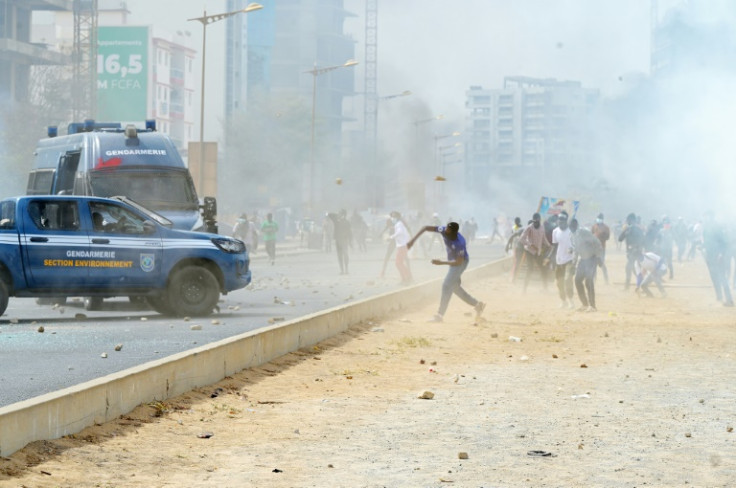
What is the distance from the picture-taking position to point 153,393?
9.83 m

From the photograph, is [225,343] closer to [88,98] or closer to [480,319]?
[480,319]

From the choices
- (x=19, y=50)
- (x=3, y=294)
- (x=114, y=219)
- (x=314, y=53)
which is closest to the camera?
(x=3, y=294)

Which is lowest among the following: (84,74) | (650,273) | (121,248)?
(650,273)

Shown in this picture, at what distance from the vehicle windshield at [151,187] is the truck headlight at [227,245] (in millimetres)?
3641

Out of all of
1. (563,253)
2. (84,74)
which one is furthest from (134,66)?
(563,253)

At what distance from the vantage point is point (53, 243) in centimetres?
1712

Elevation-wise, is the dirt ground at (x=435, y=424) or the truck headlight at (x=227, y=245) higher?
the truck headlight at (x=227, y=245)

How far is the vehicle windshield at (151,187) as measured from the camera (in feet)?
71.6

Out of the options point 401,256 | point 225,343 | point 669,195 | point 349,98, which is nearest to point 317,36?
point 349,98

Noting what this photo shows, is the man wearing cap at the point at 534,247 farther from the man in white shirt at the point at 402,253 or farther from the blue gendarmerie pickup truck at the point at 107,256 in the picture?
the blue gendarmerie pickup truck at the point at 107,256

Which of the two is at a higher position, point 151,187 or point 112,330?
point 151,187

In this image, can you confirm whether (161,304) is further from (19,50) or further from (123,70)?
(123,70)

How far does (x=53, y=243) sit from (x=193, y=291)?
2076mm

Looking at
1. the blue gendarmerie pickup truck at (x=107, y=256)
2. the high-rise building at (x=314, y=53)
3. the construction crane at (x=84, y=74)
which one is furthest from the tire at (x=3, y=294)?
the high-rise building at (x=314, y=53)
